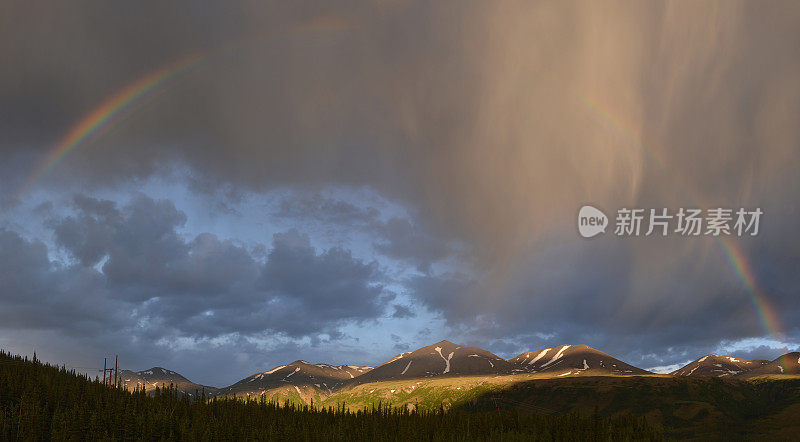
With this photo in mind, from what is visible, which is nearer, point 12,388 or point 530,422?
point 12,388

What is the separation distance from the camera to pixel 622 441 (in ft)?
386

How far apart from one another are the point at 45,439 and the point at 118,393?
48288mm

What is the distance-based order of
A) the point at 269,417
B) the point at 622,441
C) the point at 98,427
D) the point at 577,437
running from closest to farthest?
the point at 98,427 < the point at 622,441 < the point at 577,437 < the point at 269,417

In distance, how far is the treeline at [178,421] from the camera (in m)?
106

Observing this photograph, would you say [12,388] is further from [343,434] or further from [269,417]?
[343,434]

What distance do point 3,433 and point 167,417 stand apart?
33.6m

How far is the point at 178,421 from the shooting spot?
12362 centimetres

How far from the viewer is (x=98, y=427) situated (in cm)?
10694

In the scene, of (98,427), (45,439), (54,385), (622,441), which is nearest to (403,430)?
(622,441)

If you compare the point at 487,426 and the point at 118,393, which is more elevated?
the point at 118,393

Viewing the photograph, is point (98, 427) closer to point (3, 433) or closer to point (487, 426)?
point (3, 433)

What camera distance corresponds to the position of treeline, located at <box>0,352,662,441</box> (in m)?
106

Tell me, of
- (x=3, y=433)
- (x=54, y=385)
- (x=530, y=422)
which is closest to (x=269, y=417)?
(x=54, y=385)

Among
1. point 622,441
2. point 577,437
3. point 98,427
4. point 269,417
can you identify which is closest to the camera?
point 98,427
